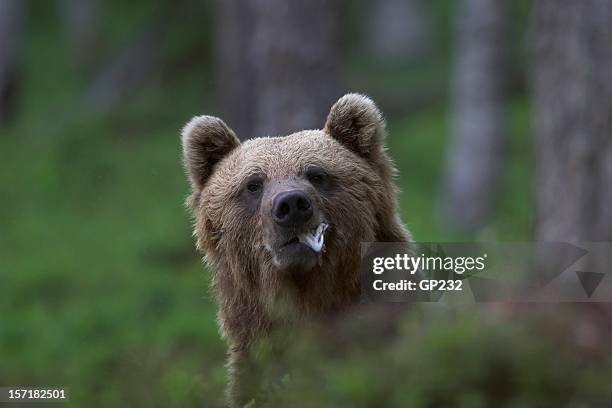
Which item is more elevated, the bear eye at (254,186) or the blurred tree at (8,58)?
the blurred tree at (8,58)

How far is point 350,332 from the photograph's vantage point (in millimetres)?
4344

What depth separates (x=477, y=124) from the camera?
15148mm

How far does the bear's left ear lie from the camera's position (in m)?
5.30

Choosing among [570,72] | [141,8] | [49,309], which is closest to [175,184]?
[49,309]

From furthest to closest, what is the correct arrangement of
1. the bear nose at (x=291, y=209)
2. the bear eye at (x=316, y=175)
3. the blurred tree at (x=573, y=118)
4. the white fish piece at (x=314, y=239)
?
the blurred tree at (x=573, y=118)
the bear eye at (x=316, y=175)
the white fish piece at (x=314, y=239)
the bear nose at (x=291, y=209)

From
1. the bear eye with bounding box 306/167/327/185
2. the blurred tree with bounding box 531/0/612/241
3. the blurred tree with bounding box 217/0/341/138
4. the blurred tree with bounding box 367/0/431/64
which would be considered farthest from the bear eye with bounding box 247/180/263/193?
the blurred tree with bounding box 367/0/431/64

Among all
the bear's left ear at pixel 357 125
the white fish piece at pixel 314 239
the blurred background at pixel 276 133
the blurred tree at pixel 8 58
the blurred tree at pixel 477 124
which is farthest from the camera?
the blurred tree at pixel 8 58

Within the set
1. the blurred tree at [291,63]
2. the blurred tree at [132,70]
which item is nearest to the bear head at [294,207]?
the blurred tree at [291,63]

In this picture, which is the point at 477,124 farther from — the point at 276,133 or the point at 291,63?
the point at 276,133

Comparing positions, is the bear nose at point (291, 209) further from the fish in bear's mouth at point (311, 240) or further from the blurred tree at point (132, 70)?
the blurred tree at point (132, 70)

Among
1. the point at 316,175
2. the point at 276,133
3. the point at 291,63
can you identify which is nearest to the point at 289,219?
the point at 316,175

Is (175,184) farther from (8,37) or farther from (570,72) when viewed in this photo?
(570,72)

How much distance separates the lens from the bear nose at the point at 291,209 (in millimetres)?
4781

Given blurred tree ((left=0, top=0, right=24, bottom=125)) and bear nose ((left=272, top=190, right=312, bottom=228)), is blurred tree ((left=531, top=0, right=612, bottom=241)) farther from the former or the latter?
blurred tree ((left=0, top=0, right=24, bottom=125))
